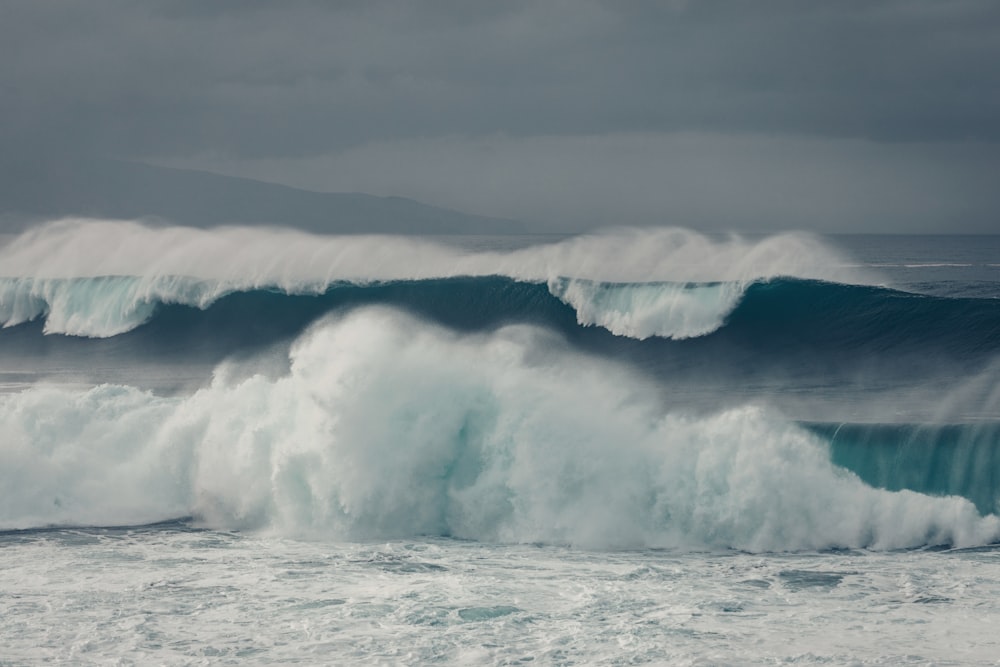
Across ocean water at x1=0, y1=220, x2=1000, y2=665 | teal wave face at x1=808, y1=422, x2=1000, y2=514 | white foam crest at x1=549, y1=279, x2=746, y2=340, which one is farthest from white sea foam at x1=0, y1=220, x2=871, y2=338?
teal wave face at x1=808, y1=422, x2=1000, y2=514

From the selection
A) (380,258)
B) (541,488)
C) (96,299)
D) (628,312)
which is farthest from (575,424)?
(96,299)

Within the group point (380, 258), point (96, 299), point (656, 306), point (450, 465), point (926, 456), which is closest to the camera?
point (450, 465)

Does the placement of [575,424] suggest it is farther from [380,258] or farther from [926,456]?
[380,258]

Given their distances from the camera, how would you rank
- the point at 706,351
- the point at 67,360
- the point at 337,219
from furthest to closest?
the point at 337,219 < the point at 67,360 < the point at 706,351

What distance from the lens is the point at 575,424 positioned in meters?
12.4

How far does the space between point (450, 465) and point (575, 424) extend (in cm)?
141

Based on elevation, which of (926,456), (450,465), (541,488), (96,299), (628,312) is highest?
(628,312)

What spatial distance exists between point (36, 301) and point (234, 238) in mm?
4460

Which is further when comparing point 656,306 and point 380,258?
point 380,258

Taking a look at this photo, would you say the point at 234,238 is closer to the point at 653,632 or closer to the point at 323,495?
the point at 323,495

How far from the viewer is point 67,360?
21.6 meters

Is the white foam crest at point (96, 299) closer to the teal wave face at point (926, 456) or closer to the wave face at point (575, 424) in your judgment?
the wave face at point (575, 424)

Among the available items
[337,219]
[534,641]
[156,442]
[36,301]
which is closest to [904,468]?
[534,641]

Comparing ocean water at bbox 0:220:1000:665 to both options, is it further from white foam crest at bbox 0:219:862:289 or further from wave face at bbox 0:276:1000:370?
white foam crest at bbox 0:219:862:289
